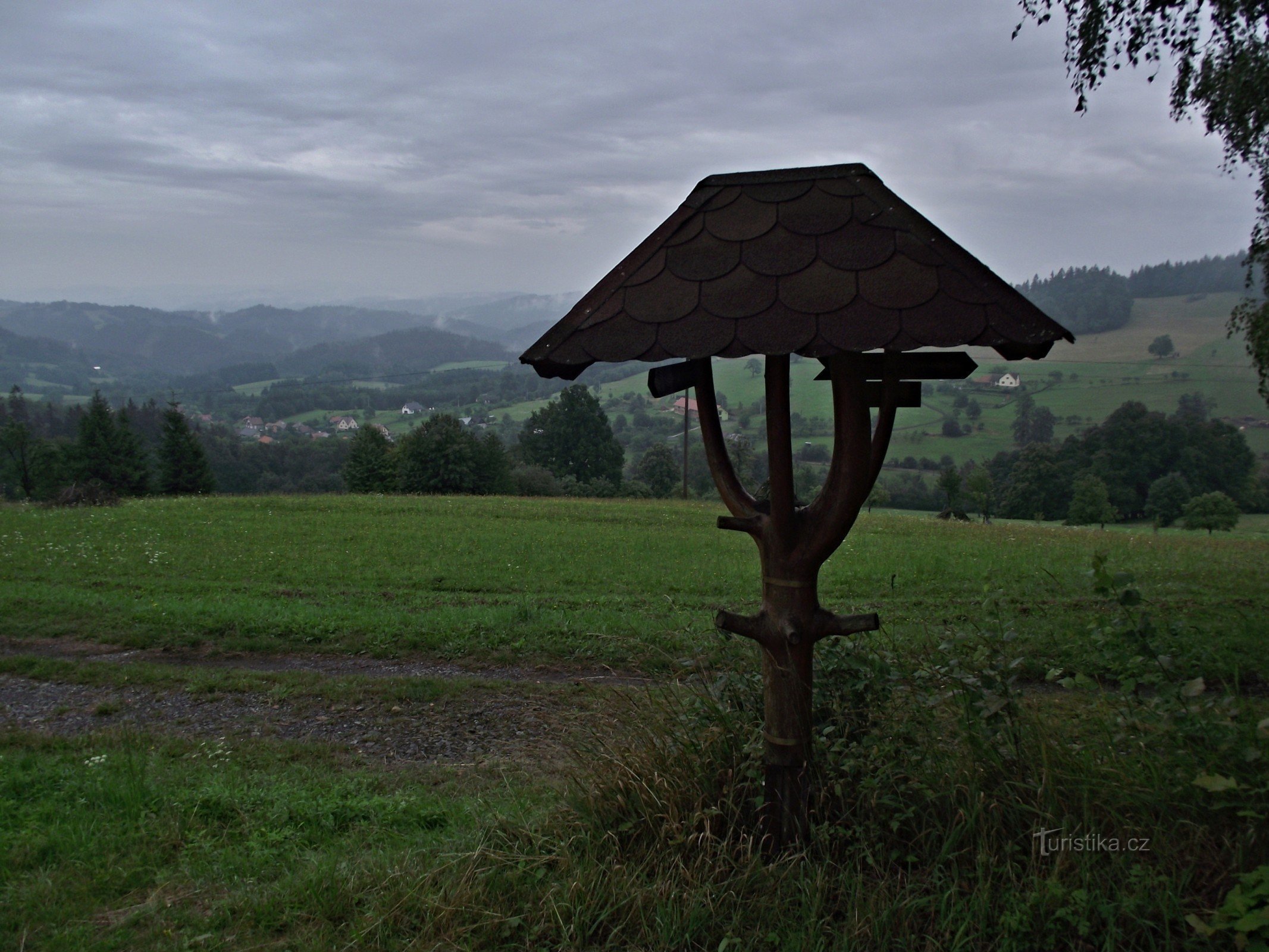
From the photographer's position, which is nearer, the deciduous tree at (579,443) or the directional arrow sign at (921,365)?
the directional arrow sign at (921,365)

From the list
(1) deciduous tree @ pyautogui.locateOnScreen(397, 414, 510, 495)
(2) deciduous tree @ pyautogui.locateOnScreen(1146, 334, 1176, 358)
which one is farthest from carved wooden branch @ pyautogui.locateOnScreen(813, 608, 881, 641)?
(2) deciduous tree @ pyautogui.locateOnScreen(1146, 334, 1176, 358)

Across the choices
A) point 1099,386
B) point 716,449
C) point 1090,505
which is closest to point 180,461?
point 716,449

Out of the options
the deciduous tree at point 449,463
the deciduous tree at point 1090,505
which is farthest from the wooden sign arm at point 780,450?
the deciduous tree at point 1090,505

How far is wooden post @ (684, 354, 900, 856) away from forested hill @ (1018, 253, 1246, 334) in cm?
9558

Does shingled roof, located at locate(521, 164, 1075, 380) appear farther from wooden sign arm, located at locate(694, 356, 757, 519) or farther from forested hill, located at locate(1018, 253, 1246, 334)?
forested hill, located at locate(1018, 253, 1246, 334)

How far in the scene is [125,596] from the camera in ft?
37.3

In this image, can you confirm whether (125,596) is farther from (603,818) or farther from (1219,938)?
(1219,938)

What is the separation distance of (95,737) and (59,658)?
3.20m

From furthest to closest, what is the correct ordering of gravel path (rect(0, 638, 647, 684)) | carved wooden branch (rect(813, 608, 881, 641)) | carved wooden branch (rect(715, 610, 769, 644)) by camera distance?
gravel path (rect(0, 638, 647, 684))
carved wooden branch (rect(715, 610, 769, 644))
carved wooden branch (rect(813, 608, 881, 641))

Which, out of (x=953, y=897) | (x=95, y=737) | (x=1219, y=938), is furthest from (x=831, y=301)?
(x=95, y=737)

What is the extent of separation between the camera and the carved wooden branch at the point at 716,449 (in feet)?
12.6

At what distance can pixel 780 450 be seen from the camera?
3.72m

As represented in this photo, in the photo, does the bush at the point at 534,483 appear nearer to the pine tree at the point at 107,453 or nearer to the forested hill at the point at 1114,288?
the pine tree at the point at 107,453

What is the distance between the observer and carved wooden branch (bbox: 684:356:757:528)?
12.6ft
